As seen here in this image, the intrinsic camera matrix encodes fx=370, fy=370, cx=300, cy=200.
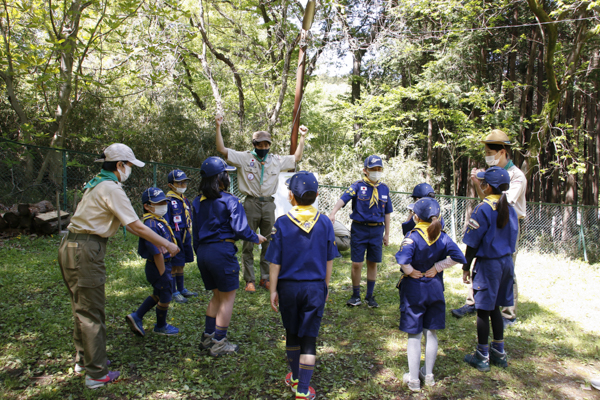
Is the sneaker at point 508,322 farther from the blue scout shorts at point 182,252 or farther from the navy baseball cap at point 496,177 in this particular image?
the blue scout shorts at point 182,252

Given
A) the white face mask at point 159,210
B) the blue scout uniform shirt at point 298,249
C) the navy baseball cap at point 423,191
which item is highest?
the navy baseball cap at point 423,191

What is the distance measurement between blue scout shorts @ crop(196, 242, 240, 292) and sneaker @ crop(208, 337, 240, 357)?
0.59 meters

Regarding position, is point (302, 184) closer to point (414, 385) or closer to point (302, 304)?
point (302, 304)

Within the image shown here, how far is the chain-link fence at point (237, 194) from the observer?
8.48 metres

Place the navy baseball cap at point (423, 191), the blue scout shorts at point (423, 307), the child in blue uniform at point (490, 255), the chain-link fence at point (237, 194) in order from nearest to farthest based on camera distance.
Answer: the blue scout shorts at point (423, 307)
the child in blue uniform at point (490, 255)
the navy baseball cap at point (423, 191)
the chain-link fence at point (237, 194)

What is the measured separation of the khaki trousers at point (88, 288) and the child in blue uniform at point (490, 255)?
327 cm

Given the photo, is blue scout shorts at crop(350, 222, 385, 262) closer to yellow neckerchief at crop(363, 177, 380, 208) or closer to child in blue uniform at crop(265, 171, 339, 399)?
yellow neckerchief at crop(363, 177, 380, 208)

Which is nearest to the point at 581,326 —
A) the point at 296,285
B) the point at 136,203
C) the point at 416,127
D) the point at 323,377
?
the point at 323,377

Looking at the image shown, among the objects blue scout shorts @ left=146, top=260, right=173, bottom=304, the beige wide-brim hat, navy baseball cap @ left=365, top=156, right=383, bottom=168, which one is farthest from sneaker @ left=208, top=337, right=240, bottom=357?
the beige wide-brim hat

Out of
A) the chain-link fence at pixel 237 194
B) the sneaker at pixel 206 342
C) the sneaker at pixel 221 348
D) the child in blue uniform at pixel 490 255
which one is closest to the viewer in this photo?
the child in blue uniform at pixel 490 255

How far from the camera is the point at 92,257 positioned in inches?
116

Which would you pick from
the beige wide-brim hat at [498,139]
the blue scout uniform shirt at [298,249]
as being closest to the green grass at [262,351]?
the blue scout uniform shirt at [298,249]

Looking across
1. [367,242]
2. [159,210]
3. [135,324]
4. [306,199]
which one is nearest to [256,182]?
[159,210]

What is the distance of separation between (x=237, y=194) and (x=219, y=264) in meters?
7.18
